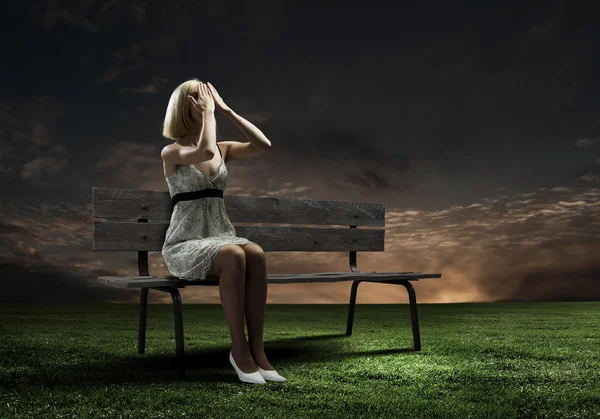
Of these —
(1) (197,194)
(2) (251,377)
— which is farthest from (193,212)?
(2) (251,377)

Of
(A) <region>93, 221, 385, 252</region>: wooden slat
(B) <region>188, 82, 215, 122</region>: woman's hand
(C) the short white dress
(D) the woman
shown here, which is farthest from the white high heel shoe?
(B) <region>188, 82, 215, 122</region>: woman's hand

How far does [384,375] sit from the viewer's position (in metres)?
4.01

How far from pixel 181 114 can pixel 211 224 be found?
839mm

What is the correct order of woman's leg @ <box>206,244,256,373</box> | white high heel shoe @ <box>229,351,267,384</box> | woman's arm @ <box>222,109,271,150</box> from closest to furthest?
white high heel shoe @ <box>229,351,267,384</box> → woman's leg @ <box>206,244,256,373</box> → woman's arm @ <box>222,109,271,150</box>

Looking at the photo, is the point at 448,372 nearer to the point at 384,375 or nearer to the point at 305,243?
the point at 384,375

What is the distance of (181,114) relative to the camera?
4340 mm

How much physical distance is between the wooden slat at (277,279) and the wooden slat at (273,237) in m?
0.44

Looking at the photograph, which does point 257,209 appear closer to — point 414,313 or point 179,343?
point 414,313

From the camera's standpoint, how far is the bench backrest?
4.78 m

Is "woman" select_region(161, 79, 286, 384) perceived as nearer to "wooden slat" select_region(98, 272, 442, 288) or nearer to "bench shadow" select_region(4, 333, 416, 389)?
"wooden slat" select_region(98, 272, 442, 288)

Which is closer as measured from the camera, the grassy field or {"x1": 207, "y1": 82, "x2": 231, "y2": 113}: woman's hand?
the grassy field

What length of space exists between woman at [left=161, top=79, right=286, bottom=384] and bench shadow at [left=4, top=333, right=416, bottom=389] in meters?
0.31

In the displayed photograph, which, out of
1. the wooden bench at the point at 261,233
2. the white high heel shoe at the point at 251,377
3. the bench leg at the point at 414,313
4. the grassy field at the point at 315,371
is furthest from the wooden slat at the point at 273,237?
the white high heel shoe at the point at 251,377

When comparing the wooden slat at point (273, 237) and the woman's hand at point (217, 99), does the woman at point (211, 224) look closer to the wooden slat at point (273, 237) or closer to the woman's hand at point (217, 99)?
the woman's hand at point (217, 99)
